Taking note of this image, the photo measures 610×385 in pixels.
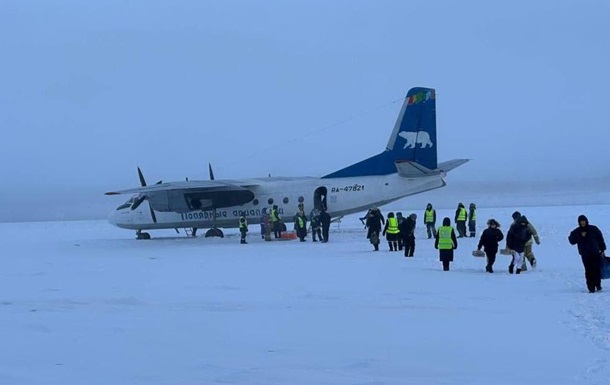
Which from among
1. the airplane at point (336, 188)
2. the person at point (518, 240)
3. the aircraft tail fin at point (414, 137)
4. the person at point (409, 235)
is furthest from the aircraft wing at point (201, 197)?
the person at point (518, 240)

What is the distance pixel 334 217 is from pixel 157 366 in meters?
23.3

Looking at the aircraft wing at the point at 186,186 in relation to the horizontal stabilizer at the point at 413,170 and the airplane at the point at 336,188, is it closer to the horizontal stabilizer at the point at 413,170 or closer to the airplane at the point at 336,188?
the airplane at the point at 336,188

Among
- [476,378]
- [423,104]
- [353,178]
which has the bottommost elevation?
[476,378]

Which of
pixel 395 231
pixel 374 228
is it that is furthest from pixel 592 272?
pixel 374 228

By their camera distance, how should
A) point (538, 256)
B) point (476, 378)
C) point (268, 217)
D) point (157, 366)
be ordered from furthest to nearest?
point (268, 217), point (538, 256), point (157, 366), point (476, 378)

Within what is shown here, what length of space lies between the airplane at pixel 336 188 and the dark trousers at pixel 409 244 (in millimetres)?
7370

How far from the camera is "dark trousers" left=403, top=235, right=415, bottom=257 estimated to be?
19.7 meters

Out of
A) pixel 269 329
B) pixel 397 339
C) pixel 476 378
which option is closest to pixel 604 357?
pixel 476 378

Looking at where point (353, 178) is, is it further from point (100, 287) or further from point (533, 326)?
point (533, 326)

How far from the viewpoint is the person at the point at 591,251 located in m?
12.1

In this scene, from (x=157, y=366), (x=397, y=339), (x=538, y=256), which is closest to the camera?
(x=157, y=366)

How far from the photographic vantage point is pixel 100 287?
13406mm

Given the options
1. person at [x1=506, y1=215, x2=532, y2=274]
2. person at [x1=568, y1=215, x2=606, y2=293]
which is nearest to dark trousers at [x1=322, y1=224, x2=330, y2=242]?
person at [x1=506, y1=215, x2=532, y2=274]

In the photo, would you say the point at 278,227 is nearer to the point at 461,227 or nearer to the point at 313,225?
the point at 313,225
